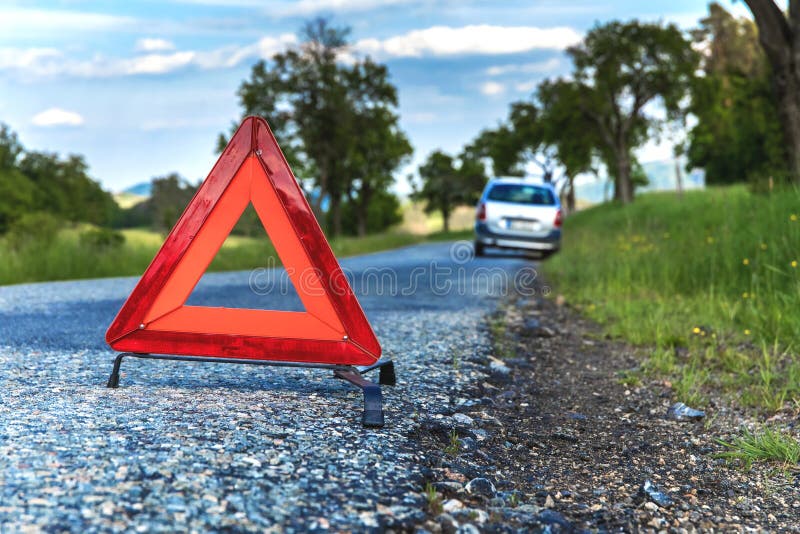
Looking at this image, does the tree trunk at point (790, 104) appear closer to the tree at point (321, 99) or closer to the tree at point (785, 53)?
the tree at point (785, 53)

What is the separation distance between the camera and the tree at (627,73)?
3966cm

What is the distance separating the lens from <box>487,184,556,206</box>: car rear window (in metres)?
16.8

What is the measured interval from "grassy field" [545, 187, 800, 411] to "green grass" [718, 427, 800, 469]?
0.78m

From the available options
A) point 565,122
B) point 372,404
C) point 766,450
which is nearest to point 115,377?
point 372,404

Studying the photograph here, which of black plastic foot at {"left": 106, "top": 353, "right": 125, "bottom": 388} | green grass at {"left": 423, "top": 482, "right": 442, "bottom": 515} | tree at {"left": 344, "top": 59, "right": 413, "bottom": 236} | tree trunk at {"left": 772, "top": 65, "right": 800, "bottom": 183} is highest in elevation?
tree at {"left": 344, "top": 59, "right": 413, "bottom": 236}

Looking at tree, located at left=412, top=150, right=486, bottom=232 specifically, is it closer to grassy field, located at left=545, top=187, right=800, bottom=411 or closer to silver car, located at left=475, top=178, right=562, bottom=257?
silver car, located at left=475, top=178, right=562, bottom=257

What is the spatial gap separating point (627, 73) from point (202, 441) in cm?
4137

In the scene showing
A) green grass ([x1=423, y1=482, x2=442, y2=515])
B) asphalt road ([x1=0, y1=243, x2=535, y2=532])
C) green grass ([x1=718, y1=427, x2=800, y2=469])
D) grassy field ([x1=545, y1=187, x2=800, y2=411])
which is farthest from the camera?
grassy field ([x1=545, y1=187, x2=800, y2=411])

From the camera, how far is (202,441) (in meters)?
2.96

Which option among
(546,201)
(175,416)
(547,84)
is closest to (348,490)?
(175,416)

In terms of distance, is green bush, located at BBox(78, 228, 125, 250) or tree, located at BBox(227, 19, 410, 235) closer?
green bush, located at BBox(78, 228, 125, 250)

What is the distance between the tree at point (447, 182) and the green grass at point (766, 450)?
242 ft

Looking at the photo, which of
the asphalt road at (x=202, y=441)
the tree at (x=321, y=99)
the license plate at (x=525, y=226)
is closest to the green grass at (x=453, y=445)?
the asphalt road at (x=202, y=441)

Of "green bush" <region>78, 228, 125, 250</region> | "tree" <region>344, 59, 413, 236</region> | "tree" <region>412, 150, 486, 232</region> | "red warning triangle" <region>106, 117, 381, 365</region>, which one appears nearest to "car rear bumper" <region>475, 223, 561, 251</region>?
"green bush" <region>78, 228, 125, 250</region>
